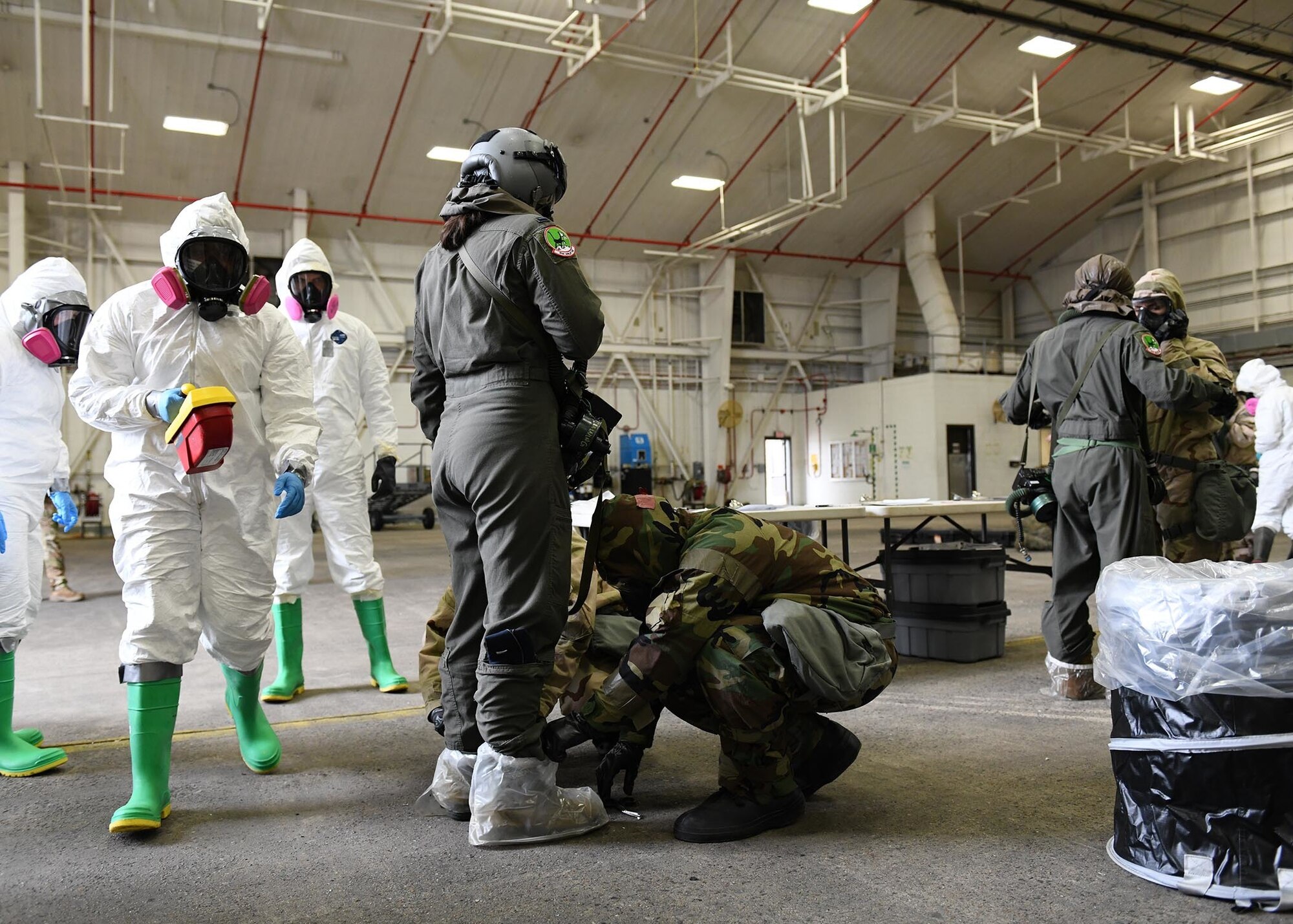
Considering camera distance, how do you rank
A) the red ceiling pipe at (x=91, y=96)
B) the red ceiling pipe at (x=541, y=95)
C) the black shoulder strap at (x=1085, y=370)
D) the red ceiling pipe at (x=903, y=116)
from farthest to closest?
the red ceiling pipe at (x=903, y=116) < the red ceiling pipe at (x=541, y=95) < the red ceiling pipe at (x=91, y=96) < the black shoulder strap at (x=1085, y=370)

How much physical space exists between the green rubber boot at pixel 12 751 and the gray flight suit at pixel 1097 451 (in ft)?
12.2

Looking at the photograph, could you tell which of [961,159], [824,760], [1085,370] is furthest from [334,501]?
[961,159]

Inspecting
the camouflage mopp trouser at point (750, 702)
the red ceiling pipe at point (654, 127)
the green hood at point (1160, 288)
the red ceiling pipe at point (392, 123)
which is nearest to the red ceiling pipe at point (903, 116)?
the red ceiling pipe at point (654, 127)

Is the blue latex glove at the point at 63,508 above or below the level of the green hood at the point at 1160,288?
below

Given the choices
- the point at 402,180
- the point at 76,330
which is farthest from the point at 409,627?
the point at 402,180

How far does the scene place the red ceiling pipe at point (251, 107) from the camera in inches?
478

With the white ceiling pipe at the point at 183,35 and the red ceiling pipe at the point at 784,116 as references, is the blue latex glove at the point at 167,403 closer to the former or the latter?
the white ceiling pipe at the point at 183,35

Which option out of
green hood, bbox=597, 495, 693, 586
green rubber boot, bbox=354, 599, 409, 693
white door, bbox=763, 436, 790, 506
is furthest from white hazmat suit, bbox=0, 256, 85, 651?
white door, bbox=763, 436, 790, 506

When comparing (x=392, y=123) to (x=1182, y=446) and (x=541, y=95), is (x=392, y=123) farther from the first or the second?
(x=1182, y=446)

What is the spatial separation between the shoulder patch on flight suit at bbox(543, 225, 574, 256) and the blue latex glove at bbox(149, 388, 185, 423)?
3.60 ft

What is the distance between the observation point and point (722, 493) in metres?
19.4

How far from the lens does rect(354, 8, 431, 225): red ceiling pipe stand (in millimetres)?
12703

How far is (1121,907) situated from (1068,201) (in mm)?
20673

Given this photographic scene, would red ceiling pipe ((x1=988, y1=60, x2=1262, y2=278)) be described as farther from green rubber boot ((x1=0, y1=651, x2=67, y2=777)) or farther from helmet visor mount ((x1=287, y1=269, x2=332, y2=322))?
green rubber boot ((x1=0, y1=651, x2=67, y2=777))
